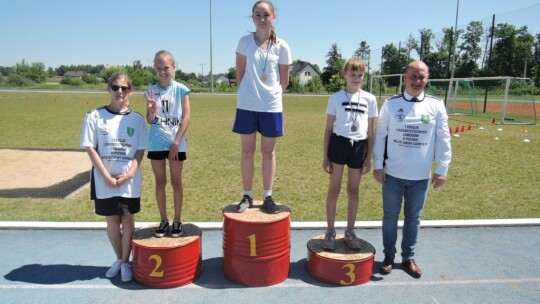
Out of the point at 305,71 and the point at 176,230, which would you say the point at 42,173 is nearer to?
the point at 176,230

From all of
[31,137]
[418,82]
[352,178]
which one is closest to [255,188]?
[352,178]

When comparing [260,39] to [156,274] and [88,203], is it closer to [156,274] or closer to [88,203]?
[156,274]

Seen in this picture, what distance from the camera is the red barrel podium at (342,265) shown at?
3.41 m

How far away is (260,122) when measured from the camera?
3.65 m

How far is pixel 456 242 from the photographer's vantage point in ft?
14.1

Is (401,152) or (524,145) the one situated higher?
(401,152)

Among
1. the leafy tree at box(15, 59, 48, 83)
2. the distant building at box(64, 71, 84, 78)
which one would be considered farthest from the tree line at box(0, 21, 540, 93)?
the distant building at box(64, 71, 84, 78)

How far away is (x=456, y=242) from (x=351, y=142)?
1941 millimetres

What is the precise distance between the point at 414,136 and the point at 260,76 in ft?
4.92

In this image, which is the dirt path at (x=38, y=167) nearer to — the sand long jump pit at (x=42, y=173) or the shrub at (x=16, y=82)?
the sand long jump pit at (x=42, y=173)

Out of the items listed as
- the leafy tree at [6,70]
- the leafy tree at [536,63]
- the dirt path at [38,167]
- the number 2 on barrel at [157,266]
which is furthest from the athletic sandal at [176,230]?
the leafy tree at [6,70]

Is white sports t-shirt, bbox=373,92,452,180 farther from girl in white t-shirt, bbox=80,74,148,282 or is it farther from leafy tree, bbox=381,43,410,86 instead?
leafy tree, bbox=381,43,410,86

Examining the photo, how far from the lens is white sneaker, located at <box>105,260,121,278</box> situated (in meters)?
3.55

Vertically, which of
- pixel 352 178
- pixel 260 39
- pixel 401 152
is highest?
pixel 260 39
